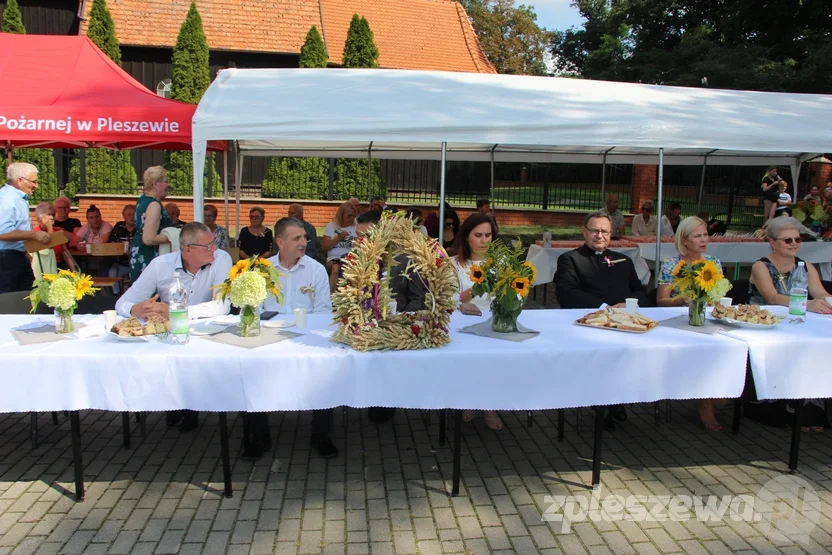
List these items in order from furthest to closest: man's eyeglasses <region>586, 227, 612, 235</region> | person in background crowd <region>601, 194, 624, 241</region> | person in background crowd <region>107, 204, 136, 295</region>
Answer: person in background crowd <region>601, 194, 624, 241</region>, person in background crowd <region>107, 204, 136, 295</region>, man's eyeglasses <region>586, 227, 612, 235</region>

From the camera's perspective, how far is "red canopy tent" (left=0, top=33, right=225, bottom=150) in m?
6.18

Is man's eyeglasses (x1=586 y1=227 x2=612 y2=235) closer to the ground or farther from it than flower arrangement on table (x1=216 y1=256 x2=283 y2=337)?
farther from it

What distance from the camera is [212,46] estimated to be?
1850 cm

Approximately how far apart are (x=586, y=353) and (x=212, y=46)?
17965 mm

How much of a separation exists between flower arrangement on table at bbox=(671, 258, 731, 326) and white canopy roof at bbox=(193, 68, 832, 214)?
2308 mm

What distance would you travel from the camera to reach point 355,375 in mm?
3027

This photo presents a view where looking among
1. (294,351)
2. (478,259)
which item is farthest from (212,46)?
(294,351)

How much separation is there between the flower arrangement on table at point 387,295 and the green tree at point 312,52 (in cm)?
1449

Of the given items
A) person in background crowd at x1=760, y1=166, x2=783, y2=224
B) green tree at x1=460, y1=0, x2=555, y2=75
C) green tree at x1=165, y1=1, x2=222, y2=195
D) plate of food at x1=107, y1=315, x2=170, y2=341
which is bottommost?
plate of food at x1=107, y1=315, x2=170, y2=341

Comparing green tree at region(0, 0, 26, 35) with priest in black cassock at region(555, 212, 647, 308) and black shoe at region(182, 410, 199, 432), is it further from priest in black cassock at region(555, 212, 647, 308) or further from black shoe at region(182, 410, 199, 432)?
priest in black cassock at region(555, 212, 647, 308)

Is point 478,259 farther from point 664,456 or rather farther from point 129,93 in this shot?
point 129,93

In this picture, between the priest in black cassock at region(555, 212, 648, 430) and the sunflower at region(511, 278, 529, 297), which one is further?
the priest in black cassock at region(555, 212, 648, 430)

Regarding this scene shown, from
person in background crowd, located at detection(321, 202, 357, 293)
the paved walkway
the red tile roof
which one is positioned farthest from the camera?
the red tile roof

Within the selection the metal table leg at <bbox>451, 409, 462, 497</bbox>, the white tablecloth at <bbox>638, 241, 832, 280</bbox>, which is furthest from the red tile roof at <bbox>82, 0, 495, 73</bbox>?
the metal table leg at <bbox>451, 409, 462, 497</bbox>
